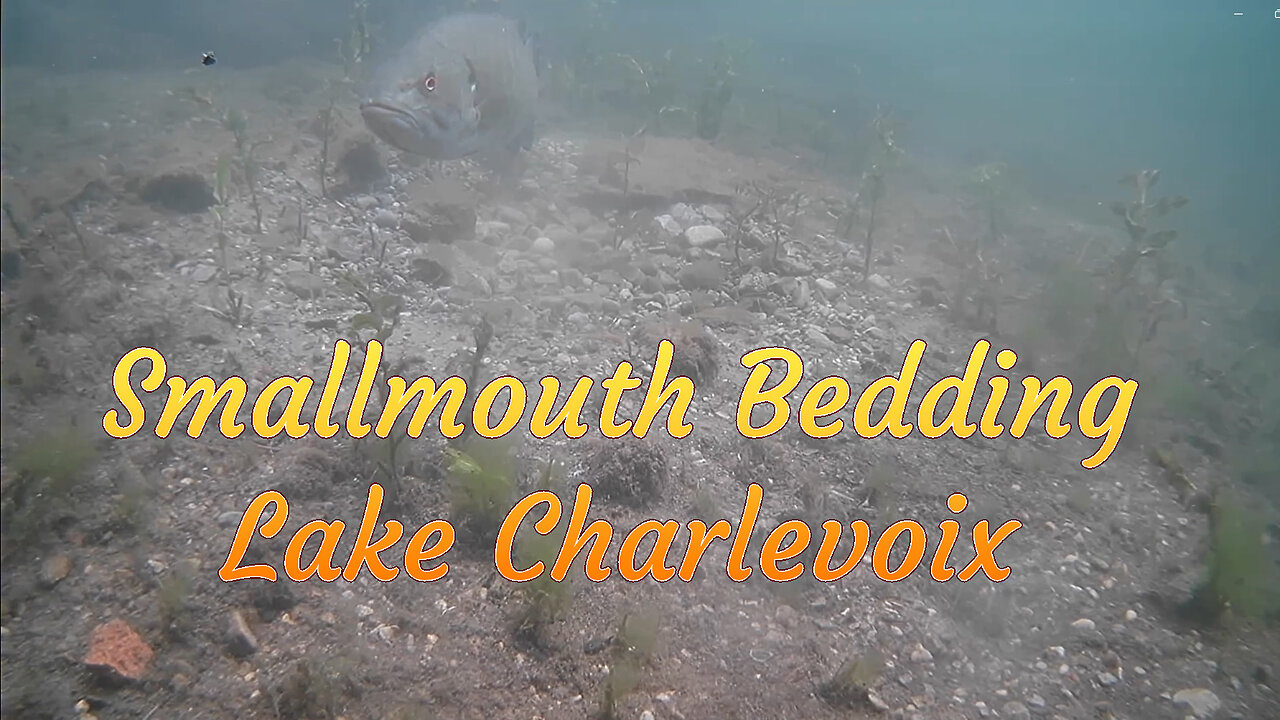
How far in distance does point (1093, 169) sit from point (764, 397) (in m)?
25.2

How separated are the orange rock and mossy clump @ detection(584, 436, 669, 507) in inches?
104

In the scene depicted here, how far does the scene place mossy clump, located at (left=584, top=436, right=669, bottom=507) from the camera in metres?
4.61

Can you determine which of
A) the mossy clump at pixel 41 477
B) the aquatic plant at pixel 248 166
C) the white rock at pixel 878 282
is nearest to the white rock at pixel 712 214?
the white rock at pixel 878 282

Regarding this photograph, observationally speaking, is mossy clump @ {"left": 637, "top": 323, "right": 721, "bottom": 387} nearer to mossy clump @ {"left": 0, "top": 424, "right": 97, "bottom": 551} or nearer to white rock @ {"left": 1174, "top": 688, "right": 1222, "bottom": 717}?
white rock @ {"left": 1174, "top": 688, "right": 1222, "bottom": 717}

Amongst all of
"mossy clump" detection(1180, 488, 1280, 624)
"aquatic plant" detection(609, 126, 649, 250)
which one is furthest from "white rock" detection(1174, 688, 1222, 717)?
"aquatic plant" detection(609, 126, 649, 250)

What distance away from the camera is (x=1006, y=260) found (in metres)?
11.4

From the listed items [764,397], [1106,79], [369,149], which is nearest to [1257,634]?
[764,397]

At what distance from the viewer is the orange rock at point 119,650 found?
2977mm

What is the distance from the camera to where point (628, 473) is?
4633mm

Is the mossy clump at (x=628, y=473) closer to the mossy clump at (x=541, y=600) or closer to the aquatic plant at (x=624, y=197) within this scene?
the mossy clump at (x=541, y=600)

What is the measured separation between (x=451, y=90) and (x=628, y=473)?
11.6ft

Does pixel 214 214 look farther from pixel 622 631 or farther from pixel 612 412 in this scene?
pixel 622 631

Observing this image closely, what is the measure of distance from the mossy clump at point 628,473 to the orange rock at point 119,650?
104 inches

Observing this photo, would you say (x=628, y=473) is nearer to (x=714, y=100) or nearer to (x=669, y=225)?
(x=669, y=225)
